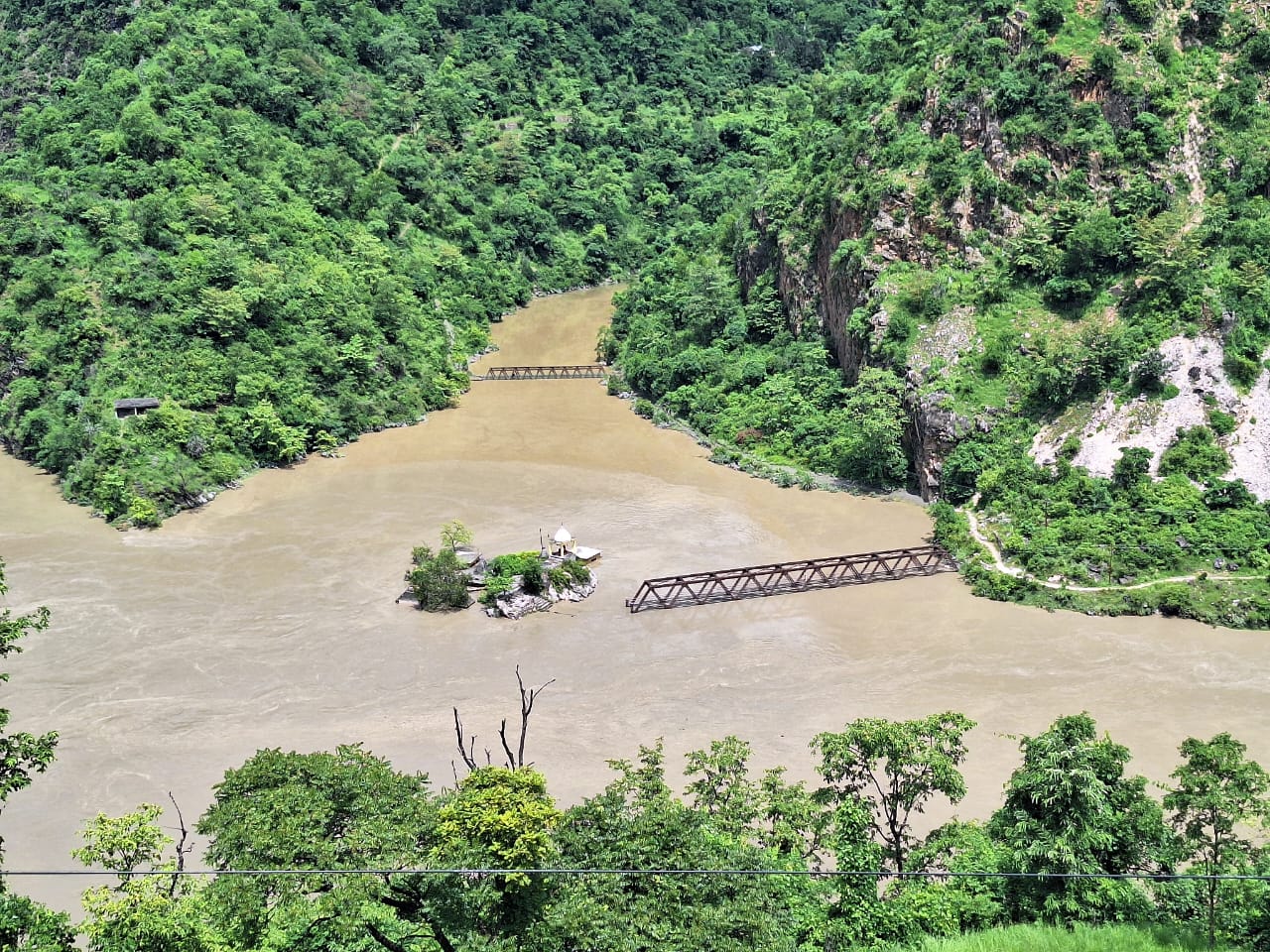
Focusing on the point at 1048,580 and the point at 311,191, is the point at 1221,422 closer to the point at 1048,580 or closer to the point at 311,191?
the point at 1048,580

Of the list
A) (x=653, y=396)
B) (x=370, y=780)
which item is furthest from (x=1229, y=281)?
(x=370, y=780)

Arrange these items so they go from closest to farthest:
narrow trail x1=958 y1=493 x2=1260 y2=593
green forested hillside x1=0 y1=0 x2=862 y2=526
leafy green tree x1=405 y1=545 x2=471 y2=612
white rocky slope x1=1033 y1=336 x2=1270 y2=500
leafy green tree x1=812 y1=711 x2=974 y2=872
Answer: leafy green tree x1=812 y1=711 x2=974 y2=872 < narrow trail x1=958 y1=493 x2=1260 y2=593 < leafy green tree x1=405 y1=545 x2=471 y2=612 < white rocky slope x1=1033 y1=336 x2=1270 y2=500 < green forested hillside x1=0 y1=0 x2=862 y2=526

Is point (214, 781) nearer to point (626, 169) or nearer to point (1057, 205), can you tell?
point (1057, 205)

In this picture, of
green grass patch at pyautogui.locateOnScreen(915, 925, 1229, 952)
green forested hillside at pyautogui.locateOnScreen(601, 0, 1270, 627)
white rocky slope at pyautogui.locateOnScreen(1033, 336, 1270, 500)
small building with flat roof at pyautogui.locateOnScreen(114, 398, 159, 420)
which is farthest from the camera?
small building with flat roof at pyautogui.locateOnScreen(114, 398, 159, 420)

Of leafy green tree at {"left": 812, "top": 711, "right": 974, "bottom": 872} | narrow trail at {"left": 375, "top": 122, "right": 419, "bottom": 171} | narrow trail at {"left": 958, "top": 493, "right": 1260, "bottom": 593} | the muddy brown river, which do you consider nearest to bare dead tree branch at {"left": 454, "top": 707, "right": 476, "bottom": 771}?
the muddy brown river

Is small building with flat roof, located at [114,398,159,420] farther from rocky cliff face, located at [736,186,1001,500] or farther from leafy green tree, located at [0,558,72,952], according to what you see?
leafy green tree, located at [0,558,72,952]

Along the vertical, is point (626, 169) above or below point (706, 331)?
above
